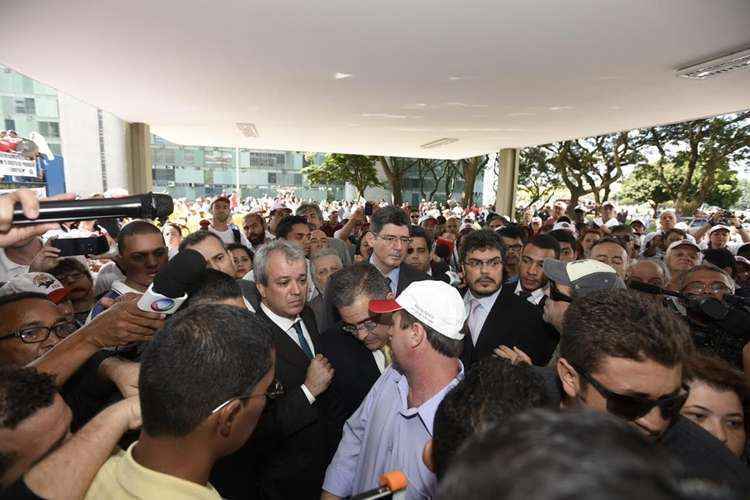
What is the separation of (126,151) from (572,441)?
12284mm

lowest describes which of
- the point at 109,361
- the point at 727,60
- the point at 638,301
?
the point at 109,361

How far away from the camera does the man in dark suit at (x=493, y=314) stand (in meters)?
3.22

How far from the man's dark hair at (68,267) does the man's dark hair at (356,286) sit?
252cm

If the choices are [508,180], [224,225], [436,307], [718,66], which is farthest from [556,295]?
[508,180]

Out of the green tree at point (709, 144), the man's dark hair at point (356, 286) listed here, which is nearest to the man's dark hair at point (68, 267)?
the man's dark hair at point (356, 286)

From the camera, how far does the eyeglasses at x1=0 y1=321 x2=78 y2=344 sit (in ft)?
6.72

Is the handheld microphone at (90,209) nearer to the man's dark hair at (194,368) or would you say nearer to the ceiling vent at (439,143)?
the man's dark hair at (194,368)

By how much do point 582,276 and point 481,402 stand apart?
1824 mm

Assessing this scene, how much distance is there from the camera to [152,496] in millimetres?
1122

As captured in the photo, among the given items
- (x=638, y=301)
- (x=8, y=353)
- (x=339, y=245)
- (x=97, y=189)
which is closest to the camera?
(x=638, y=301)

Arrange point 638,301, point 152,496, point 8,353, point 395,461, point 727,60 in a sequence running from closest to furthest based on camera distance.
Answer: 1. point 152,496
2. point 638,301
3. point 395,461
4. point 8,353
5. point 727,60

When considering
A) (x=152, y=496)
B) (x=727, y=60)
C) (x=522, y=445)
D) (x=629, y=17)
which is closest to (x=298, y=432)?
(x=152, y=496)

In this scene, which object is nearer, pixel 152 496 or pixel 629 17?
pixel 152 496

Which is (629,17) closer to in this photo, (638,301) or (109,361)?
(638,301)
